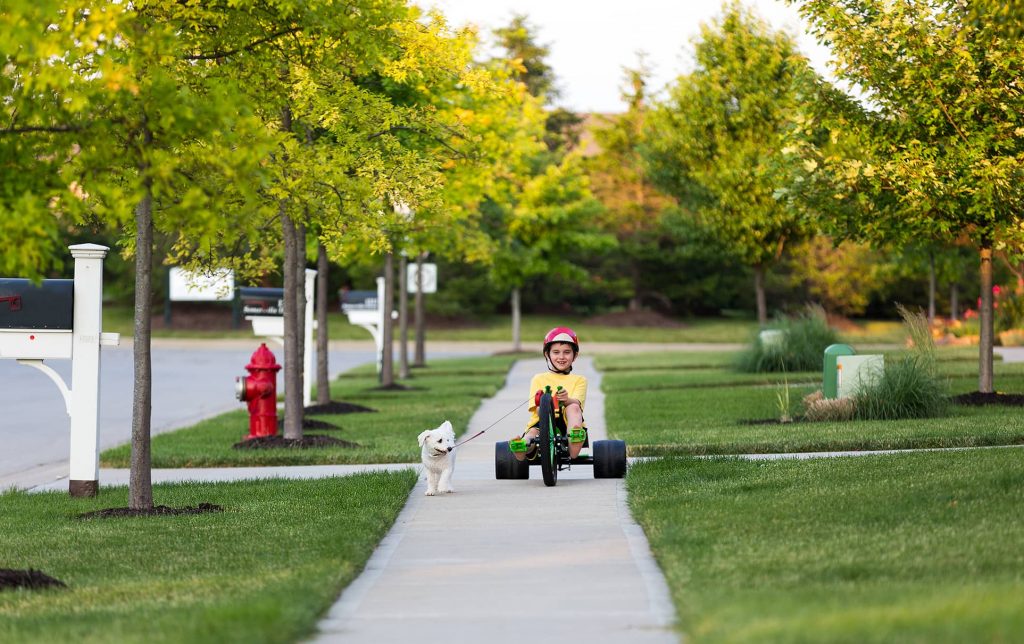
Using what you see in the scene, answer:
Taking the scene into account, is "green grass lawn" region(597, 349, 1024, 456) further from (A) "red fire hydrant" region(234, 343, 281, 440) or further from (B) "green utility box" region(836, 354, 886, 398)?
(A) "red fire hydrant" region(234, 343, 281, 440)

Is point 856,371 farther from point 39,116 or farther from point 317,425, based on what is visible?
point 39,116

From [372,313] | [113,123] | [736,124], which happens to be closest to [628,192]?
[736,124]

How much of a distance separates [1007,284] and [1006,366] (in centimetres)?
1896

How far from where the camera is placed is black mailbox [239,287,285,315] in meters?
21.3

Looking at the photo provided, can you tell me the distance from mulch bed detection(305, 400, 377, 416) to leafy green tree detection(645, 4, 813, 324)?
545 inches

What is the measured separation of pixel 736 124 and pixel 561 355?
2326 cm

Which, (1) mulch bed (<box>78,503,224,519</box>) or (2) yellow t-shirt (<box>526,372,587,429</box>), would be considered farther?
(2) yellow t-shirt (<box>526,372,587,429</box>)

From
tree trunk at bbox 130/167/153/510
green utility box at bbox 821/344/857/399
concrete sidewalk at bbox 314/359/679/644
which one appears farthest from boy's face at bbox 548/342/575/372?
green utility box at bbox 821/344/857/399

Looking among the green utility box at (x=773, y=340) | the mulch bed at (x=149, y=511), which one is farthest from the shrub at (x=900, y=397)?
the green utility box at (x=773, y=340)

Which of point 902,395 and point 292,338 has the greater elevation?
point 292,338

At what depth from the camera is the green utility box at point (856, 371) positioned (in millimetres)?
17750

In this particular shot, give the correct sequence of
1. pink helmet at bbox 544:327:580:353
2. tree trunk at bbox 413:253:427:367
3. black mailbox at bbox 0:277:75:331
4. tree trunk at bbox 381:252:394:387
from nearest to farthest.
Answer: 1. black mailbox at bbox 0:277:75:331
2. pink helmet at bbox 544:327:580:353
3. tree trunk at bbox 381:252:394:387
4. tree trunk at bbox 413:253:427:367

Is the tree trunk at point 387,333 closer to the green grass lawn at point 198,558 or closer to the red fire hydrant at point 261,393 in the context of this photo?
the red fire hydrant at point 261,393

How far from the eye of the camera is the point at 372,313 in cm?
3078
